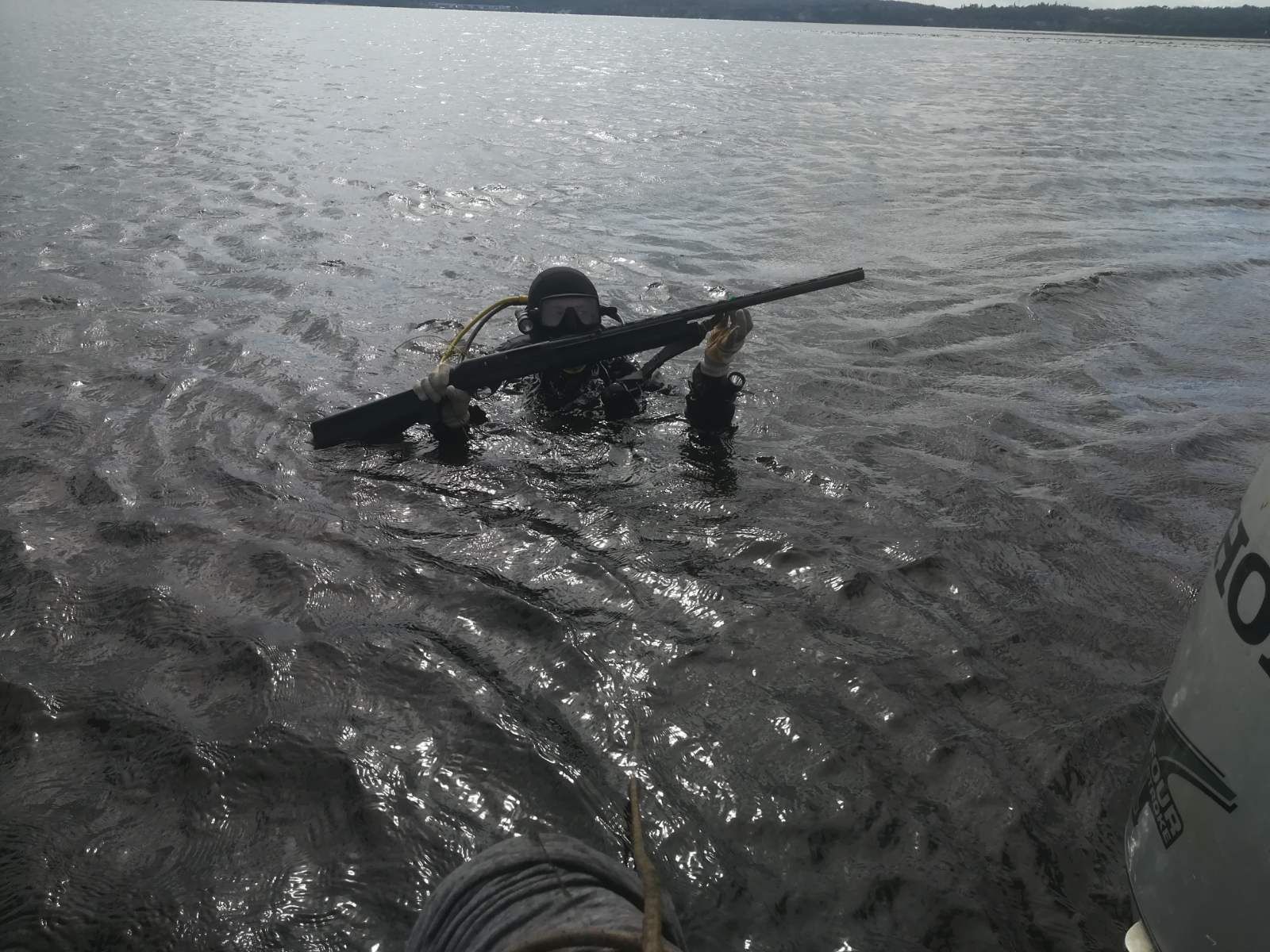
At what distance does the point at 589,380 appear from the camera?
255 inches

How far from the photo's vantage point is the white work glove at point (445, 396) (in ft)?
17.3

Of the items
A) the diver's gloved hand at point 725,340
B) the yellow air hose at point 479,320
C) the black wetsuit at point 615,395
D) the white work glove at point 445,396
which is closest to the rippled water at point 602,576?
the black wetsuit at point 615,395

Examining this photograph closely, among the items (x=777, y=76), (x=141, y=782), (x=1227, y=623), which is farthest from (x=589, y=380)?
(x=777, y=76)

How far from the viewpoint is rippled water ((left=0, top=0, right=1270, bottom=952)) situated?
2.86 metres

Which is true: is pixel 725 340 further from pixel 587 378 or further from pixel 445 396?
pixel 445 396

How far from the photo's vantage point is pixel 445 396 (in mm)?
5324

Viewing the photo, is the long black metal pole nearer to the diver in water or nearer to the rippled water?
the diver in water

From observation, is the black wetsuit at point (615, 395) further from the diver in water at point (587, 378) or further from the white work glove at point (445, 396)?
the white work glove at point (445, 396)

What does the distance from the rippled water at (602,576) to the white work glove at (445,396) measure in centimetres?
36

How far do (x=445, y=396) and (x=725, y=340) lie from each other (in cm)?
191

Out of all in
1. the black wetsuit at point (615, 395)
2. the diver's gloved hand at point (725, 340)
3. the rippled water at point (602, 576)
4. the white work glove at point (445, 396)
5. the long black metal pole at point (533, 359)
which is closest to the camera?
the rippled water at point (602, 576)

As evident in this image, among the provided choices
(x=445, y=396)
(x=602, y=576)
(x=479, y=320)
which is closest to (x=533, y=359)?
(x=479, y=320)

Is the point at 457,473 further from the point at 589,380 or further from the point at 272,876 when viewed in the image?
the point at 272,876

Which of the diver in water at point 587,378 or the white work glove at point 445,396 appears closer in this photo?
the white work glove at point 445,396
